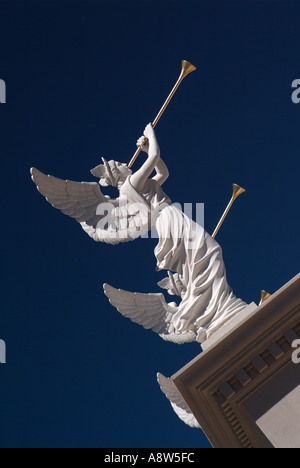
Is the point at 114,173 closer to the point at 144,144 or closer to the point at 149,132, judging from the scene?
the point at 144,144

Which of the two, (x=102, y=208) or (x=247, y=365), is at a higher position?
(x=102, y=208)

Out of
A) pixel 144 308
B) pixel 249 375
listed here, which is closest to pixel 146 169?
pixel 144 308

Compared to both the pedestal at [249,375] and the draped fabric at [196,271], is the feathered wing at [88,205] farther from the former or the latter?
the pedestal at [249,375]

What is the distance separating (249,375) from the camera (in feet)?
21.6

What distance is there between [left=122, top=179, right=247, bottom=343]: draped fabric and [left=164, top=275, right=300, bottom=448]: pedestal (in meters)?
1.84

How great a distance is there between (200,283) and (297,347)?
2472 mm

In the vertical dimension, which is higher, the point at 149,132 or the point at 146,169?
the point at 149,132

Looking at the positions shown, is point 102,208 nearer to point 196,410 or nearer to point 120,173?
point 120,173

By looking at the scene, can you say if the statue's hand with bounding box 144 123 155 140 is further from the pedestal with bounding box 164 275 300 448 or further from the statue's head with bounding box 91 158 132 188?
the pedestal with bounding box 164 275 300 448

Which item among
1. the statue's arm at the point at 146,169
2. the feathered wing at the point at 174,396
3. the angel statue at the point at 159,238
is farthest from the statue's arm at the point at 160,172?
the feathered wing at the point at 174,396

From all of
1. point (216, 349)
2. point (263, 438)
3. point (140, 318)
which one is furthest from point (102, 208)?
point (263, 438)

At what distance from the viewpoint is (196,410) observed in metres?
6.61

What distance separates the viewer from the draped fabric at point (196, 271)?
28.1 feet

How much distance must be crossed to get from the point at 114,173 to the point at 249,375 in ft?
15.9
